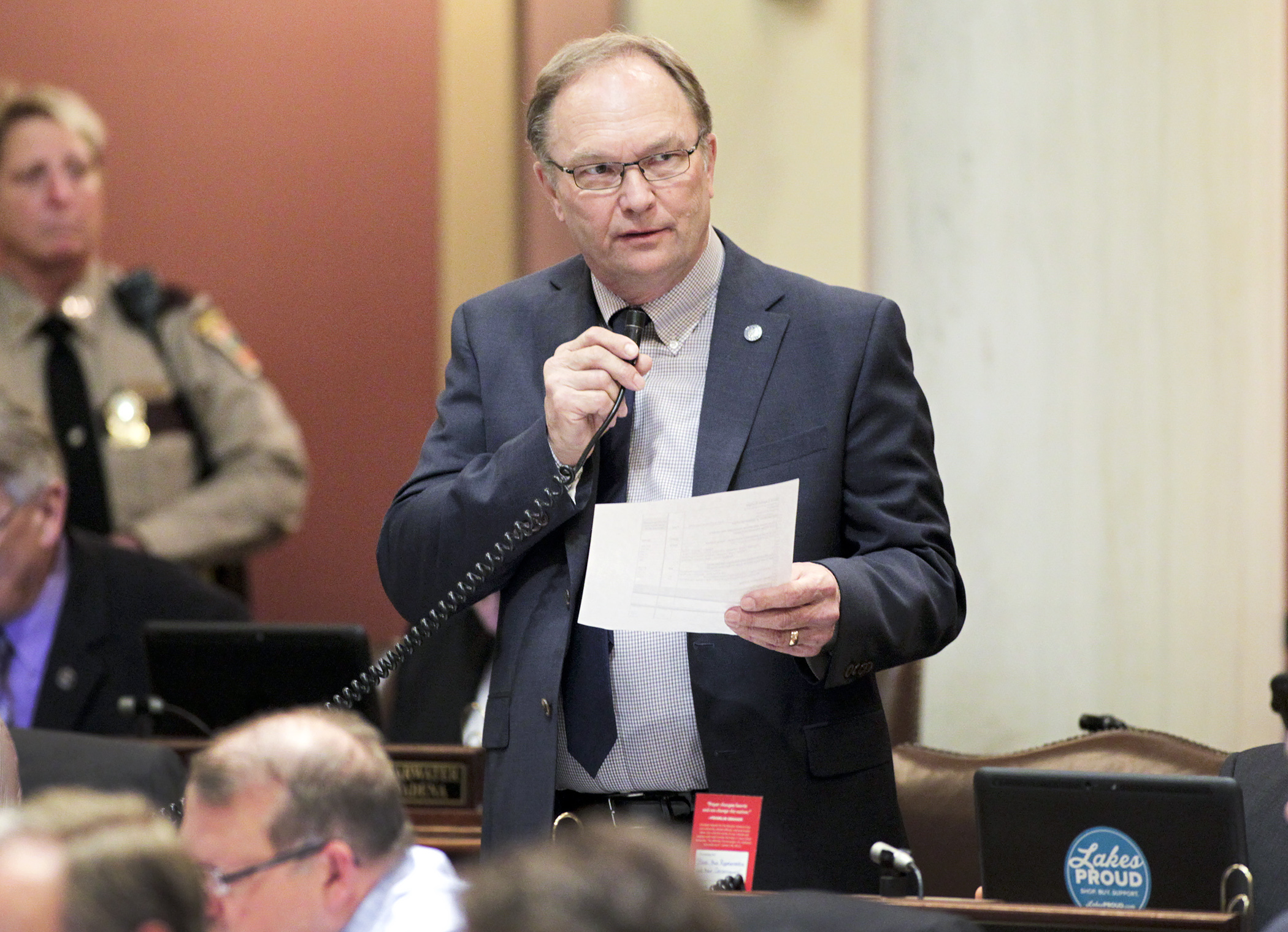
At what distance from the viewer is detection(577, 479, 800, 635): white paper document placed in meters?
1.94

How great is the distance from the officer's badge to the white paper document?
336cm

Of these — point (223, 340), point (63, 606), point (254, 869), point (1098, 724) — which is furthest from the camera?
point (223, 340)

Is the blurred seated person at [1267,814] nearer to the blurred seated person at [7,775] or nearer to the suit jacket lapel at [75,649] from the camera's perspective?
the blurred seated person at [7,775]

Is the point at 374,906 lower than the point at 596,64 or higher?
lower

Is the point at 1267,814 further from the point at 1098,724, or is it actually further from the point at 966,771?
the point at 966,771

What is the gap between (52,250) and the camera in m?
5.18

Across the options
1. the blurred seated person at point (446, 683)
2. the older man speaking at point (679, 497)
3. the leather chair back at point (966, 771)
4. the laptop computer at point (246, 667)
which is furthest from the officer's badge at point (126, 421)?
the older man speaking at point (679, 497)

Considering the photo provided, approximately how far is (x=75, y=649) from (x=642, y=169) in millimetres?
2368

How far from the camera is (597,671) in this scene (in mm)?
2131

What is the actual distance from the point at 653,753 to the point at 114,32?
4.59m

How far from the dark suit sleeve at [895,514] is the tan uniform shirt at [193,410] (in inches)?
125

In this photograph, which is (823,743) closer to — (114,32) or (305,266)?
(305,266)

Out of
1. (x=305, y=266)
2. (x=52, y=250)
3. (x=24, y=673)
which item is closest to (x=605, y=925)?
(x=24, y=673)

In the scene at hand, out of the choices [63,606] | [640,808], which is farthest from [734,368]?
[63,606]
